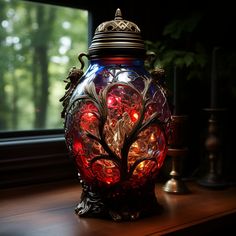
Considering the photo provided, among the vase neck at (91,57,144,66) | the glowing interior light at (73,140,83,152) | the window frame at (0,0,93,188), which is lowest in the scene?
the window frame at (0,0,93,188)

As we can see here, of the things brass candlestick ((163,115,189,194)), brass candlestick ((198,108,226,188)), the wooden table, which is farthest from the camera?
brass candlestick ((198,108,226,188))

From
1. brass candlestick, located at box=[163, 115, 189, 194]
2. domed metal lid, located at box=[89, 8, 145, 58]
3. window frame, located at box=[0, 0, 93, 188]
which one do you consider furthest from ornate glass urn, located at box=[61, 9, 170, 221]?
window frame, located at box=[0, 0, 93, 188]

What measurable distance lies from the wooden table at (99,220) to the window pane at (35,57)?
0.30 metres

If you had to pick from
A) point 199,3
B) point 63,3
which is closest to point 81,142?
point 63,3

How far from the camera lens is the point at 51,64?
53.2 inches

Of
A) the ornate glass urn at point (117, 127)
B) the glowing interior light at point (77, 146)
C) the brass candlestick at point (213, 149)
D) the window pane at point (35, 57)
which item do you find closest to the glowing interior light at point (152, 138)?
the ornate glass urn at point (117, 127)

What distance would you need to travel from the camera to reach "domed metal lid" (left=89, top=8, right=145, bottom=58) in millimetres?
824

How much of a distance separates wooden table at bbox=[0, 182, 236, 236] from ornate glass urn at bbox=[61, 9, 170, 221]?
0.04 metres

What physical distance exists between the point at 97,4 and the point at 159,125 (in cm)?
69

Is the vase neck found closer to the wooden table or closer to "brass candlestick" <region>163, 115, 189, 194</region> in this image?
"brass candlestick" <region>163, 115, 189, 194</region>

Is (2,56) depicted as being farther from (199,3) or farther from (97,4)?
(199,3)

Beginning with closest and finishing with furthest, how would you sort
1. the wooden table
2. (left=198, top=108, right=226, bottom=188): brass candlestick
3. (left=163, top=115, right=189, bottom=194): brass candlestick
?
the wooden table, (left=163, top=115, right=189, bottom=194): brass candlestick, (left=198, top=108, right=226, bottom=188): brass candlestick

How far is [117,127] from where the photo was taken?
0.80 meters

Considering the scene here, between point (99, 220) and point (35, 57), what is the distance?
0.72 metres
